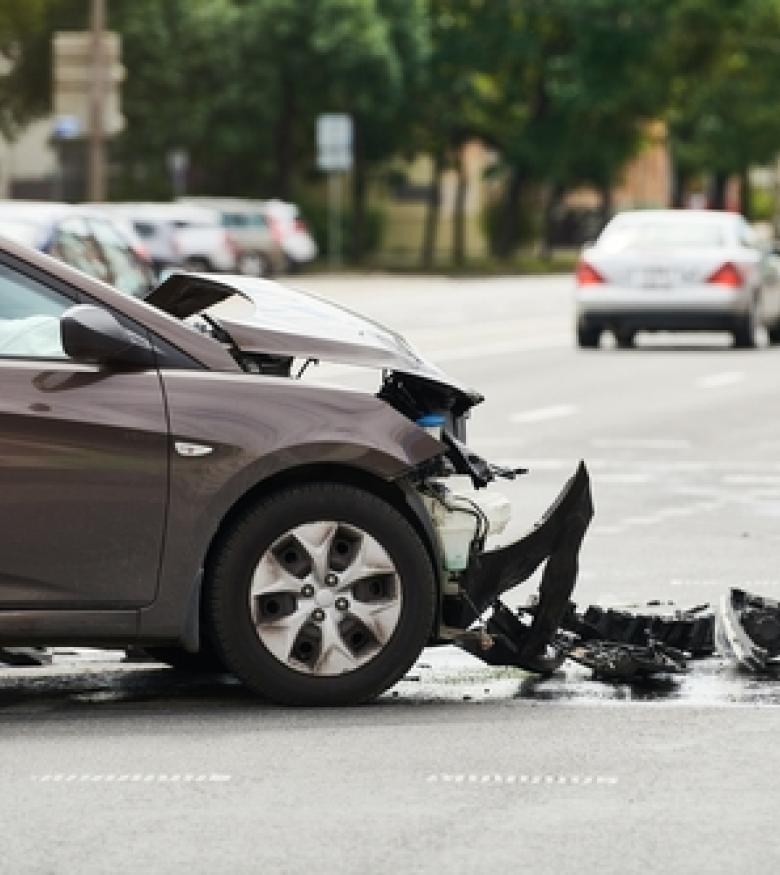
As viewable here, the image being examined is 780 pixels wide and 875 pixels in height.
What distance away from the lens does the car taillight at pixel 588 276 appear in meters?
33.5

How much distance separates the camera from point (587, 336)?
34250mm

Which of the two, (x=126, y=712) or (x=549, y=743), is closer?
(x=549, y=743)

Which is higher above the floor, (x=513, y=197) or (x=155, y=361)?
(x=155, y=361)

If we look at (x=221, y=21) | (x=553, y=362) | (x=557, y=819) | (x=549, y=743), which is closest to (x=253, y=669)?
(x=549, y=743)

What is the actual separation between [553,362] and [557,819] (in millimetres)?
24483

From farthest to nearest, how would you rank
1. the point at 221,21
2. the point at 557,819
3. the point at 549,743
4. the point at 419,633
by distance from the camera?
the point at 221,21 → the point at 419,633 → the point at 549,743 → the point at 557,819

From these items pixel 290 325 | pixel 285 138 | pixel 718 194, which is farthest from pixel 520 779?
pixel 718 194

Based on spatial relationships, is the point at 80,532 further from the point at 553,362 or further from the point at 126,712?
the point at 553,362

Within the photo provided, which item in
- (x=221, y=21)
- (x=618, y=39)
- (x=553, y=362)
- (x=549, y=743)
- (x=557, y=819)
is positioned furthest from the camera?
(x=618, y=39)

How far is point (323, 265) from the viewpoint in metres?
76.9

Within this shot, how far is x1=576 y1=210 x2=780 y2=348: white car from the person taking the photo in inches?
1312

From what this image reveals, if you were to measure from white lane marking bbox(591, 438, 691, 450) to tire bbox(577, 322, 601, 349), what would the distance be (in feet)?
43.2

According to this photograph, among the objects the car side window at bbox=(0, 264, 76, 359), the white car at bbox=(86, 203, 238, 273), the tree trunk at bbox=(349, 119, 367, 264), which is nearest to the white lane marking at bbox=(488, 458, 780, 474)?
the car side window at bbox=(0, 264, 76, 359)

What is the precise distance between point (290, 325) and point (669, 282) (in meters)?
24.5
